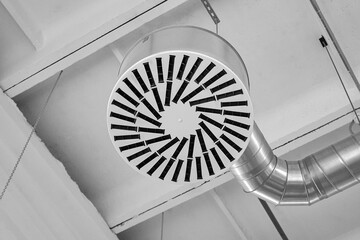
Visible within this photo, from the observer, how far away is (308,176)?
6.73 ft

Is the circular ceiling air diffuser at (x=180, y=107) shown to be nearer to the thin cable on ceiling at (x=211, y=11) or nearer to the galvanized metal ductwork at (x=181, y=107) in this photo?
the galvanized metal ductwork at (x=181, y=107)

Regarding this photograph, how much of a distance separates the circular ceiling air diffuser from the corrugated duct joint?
58 cm

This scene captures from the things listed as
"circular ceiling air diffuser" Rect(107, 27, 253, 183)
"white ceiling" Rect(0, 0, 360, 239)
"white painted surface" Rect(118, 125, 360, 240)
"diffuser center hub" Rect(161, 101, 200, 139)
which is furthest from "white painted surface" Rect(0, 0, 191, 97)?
"white painted surface" Rect(118, 125, 360, 240)

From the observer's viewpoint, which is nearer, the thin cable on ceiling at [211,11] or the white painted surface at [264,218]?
the thin cable on ceiling at [211,11]

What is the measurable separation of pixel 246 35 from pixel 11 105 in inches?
47.7

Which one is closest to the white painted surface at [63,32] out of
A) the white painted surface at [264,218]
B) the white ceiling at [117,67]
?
the white ceiling at [117,67]

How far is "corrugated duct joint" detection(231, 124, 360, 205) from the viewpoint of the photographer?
1.98m

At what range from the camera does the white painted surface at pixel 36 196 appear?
2.26 meters

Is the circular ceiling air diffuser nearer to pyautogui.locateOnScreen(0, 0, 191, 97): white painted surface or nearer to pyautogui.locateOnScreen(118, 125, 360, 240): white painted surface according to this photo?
pyautogui.locateOnScreen(0, 0, 191, 97): white painted surface

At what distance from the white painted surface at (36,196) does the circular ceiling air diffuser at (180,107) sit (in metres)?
1.10

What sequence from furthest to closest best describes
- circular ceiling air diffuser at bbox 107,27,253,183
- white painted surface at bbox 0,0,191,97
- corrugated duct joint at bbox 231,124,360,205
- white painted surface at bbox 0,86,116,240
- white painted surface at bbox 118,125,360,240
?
white painted surface at bbox 118,125,360,240
white painted surface at bbox 0,86,116,240
white painted surface at bbox 0,0,191,97
corrugated duct joint at bbox 231,124,360,205
circular ceiling air diffuser at bbox 107,27,253,183

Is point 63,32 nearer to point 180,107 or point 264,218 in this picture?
point 180,107

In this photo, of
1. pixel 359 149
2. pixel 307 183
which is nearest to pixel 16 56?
pixel 307 183

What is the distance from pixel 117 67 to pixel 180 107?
1.17 m
